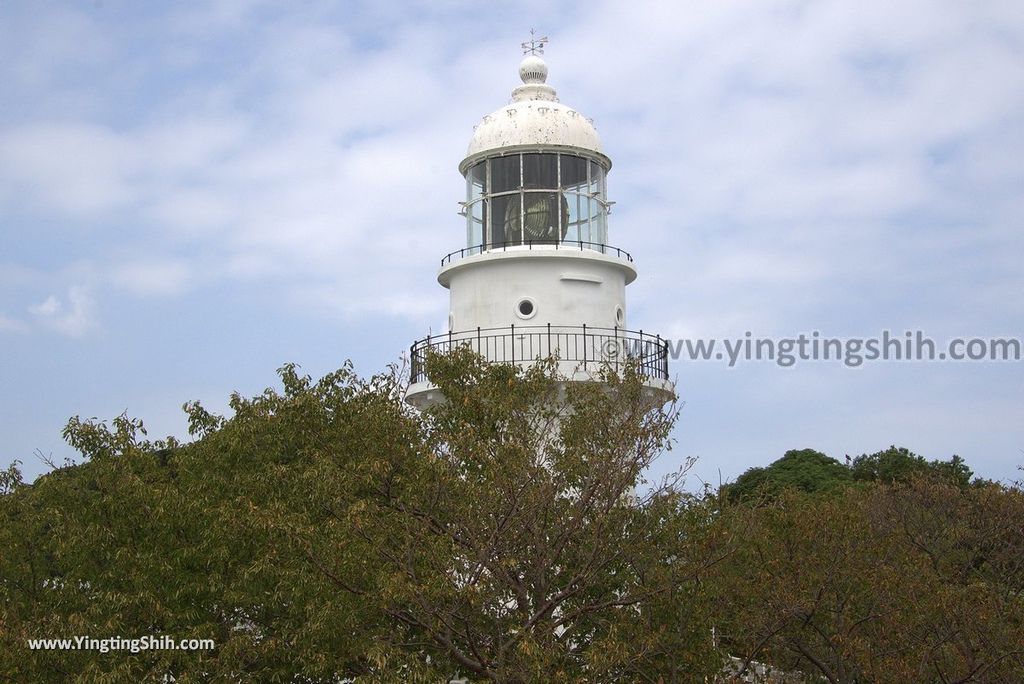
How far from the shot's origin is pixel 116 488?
17.5 metres

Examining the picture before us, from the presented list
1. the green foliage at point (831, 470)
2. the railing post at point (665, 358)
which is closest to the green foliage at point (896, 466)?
the green foliage at point (831, 470)

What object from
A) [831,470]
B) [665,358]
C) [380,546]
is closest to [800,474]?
[831,470]

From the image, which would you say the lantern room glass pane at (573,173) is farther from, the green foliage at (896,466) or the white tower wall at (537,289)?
the green foliage at (896,466)

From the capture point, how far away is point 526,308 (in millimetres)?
24391

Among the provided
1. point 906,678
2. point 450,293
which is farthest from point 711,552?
point 450,293

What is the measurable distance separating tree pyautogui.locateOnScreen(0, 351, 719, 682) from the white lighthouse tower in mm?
5036

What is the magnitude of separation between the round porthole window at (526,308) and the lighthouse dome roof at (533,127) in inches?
115

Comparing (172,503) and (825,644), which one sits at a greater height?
(172,503)

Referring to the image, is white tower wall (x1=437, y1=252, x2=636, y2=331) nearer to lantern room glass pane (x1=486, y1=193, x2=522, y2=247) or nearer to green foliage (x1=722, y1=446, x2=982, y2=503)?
lantern room glass pane (x1=486, y1=193, x2=522, y2=247)

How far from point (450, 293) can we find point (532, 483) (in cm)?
956

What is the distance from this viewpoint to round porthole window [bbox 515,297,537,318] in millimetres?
24297

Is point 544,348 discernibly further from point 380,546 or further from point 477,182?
point 380,546

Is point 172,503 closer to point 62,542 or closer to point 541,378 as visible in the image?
point 62,542

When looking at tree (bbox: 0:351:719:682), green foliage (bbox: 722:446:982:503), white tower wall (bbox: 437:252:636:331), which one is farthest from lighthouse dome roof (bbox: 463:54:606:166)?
green foliage (bbox: 722:446:982:503)
